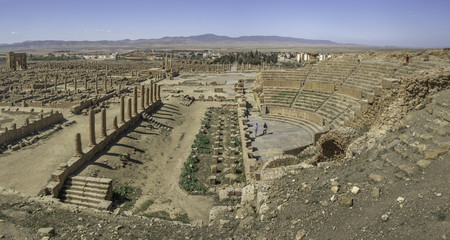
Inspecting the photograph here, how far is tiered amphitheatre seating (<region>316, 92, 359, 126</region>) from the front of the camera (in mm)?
27377

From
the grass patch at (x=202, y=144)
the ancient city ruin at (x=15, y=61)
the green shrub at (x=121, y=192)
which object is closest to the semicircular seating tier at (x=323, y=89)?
the grass patch at (x=202, y=144)

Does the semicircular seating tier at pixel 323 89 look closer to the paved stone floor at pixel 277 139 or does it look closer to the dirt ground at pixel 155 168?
the paved stone floor at pixel 277 139

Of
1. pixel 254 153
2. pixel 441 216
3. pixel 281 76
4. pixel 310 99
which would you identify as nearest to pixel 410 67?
pixel 310 99

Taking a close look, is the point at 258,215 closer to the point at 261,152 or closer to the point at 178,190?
the point at 178,190

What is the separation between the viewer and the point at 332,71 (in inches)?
1494

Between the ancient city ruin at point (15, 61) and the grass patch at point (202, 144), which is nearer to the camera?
the grass patch at point (202, 144)

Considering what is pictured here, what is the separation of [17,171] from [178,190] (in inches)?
387

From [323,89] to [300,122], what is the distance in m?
6.91

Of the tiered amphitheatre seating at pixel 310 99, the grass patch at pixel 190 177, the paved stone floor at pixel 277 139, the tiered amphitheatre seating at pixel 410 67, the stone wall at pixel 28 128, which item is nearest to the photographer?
the grass patch at pixel 190 177

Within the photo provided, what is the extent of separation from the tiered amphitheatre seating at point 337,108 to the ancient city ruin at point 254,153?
134 millimetres

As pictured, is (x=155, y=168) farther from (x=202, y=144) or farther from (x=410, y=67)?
(x=410, y=67)

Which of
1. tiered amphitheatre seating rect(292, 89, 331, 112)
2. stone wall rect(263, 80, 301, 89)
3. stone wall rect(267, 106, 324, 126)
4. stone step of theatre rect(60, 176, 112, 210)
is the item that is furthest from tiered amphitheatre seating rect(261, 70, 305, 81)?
stone step of theatre rect(60, 176, 112, 210)

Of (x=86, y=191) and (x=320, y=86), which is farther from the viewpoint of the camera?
(x=320, y=86)

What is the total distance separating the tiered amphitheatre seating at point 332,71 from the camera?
3563 centimetres
